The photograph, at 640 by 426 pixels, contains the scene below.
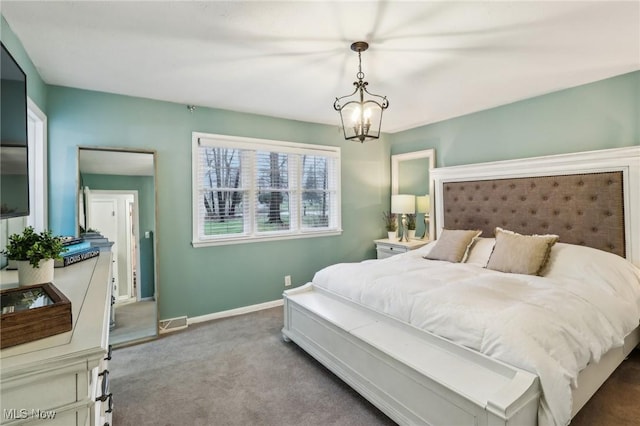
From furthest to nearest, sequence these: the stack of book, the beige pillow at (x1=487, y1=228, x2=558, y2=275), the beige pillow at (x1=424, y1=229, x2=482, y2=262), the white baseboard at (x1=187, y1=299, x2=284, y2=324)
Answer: the white baseboard at (x1=187, y1=299, x2=284, y2=324)
the beige pillow at (x1=424, y1=229, x2=482, y2=262)
the beige pillow at (x1=487, y1=228, x2=558, y2=275)
the stack of book

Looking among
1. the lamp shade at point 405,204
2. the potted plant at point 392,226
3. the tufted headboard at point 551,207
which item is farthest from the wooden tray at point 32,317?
the potted plant at point 392,226

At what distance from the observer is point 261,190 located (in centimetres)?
398

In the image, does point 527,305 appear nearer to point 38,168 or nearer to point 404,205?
point 404,205

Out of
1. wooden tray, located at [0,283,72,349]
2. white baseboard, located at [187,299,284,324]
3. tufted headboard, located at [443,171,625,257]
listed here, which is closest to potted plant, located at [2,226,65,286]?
wooden tray, located at [0,283,72,349]

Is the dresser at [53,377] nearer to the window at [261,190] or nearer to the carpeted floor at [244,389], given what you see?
the carpeted floor at [244,389]

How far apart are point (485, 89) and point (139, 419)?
3.98 m

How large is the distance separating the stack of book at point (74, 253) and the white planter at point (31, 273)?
1.79 ft

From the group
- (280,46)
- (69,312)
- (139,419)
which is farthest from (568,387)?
(280,46)

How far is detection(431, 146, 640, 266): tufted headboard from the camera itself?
8.84 ft

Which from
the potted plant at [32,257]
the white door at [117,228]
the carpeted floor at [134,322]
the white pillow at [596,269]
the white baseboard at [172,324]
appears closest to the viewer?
the potted plant at [32,257]

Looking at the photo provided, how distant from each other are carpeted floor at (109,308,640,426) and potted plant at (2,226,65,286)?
1.27m

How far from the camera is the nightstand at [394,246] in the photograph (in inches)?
166

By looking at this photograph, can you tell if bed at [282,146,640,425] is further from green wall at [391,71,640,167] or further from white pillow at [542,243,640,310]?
green wall at [391,71,640,167]

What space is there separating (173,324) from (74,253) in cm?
177
